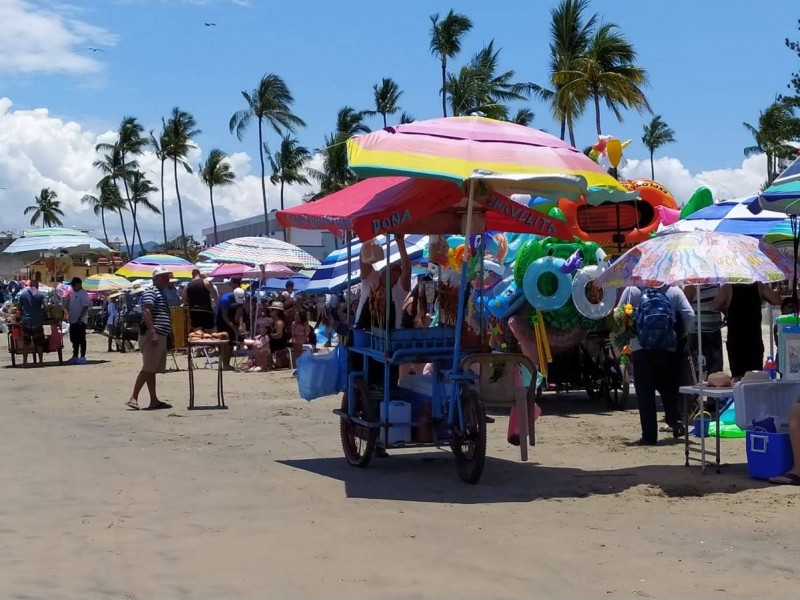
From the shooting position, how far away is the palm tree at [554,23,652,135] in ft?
112

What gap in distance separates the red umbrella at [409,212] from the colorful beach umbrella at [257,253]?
10.3 m

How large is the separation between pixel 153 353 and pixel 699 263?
7.49m

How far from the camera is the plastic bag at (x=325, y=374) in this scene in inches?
377

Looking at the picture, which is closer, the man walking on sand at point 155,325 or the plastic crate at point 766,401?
the plastic crate at point 766,401

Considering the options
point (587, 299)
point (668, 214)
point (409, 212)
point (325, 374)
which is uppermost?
point (668, 214)

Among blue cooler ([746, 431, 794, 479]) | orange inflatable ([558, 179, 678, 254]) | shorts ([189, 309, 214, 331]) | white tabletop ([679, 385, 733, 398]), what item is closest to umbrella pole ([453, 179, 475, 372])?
white tabletop ([679, 385, 733, 398])

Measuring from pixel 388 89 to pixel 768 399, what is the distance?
158 feet

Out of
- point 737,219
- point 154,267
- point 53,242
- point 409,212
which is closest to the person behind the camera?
point 409,212

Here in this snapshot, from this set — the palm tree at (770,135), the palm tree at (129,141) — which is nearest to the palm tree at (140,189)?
the palm tree at (129,141)

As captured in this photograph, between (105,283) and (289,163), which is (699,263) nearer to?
(105,283)

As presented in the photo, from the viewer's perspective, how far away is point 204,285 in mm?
20422

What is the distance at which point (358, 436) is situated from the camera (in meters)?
9.19

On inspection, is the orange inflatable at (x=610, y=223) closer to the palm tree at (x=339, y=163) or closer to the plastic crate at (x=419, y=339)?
the plastic crate at (x=419, y=339)

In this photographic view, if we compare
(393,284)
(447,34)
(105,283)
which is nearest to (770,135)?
(447,34)
